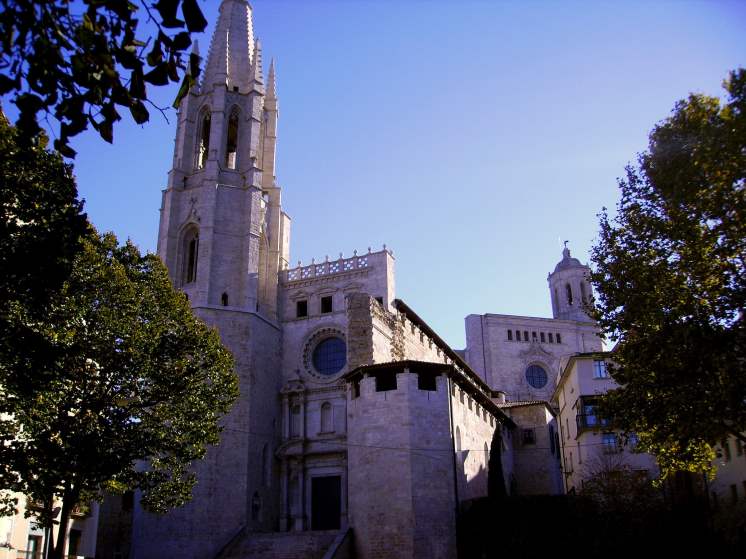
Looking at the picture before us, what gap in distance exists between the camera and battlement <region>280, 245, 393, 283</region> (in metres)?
37.4

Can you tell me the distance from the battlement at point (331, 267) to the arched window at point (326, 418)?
23.0 ft

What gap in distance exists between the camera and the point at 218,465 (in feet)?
103

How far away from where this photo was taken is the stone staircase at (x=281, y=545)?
2739 cm

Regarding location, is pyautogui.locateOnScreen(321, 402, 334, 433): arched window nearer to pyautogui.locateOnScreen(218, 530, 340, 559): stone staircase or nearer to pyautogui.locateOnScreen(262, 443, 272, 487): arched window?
pyautogui.locateOnScreen(262, 443, 272, 487): arched window

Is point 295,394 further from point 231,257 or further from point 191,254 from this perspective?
point 191,254

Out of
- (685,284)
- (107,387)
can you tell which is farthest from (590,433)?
(107,387)

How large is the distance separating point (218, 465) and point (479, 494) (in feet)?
39.0

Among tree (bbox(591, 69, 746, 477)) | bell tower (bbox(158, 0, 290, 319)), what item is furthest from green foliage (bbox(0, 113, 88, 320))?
bell tower (bbox(158, 0, 290, 319))

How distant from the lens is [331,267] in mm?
38281

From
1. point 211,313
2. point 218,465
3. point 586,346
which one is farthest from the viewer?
point 586,346

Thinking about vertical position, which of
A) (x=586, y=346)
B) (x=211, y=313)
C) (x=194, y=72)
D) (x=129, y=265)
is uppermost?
(x=586, y=346)

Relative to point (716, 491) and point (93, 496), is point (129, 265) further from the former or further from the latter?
point (716, 491)

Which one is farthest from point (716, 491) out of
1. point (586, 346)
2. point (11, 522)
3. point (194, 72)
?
point (586, 346)

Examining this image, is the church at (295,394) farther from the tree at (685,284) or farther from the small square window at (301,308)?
the tree at (685,284)
